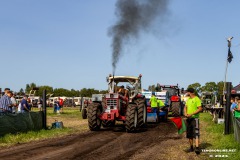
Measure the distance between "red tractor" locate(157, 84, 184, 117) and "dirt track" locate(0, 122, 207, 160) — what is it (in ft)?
33.7

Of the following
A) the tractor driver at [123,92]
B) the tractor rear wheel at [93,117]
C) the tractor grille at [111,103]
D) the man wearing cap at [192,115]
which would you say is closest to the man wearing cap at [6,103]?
the tractor rear wheel at [93,117]

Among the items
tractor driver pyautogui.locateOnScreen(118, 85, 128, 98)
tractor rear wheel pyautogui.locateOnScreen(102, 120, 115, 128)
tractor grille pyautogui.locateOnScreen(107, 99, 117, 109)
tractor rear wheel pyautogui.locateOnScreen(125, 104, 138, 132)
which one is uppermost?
tractor driver pyautogui.locateOnScreen(118, 85, 128, 98)

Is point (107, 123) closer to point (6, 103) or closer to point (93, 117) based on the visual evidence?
point (93, 117)

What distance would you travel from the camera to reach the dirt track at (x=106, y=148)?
8969 millimetres

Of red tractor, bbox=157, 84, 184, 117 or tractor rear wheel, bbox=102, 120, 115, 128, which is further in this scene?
red tractor, bbox=157, 84, 184, 117

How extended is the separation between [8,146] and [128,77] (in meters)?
7.28

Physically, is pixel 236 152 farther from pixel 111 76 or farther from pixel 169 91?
pixel 169 91

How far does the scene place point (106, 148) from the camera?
33.9ft

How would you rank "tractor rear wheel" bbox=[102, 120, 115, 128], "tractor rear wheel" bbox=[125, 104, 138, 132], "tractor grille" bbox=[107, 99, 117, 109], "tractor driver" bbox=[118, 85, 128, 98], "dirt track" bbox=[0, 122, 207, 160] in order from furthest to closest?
1. "tractor rear wheel" bbox=[102, 120, 115, 128]
2. "tractor driver" bbox=[118, 85, 128, 98]
3. "tractor grille" bbox=[107, 99, 117, 109]
4. "tractor rear wheel" bbox=[125, 104, 138, 132]
5. "dirt track" bbox=[0, 122, 207, 160]

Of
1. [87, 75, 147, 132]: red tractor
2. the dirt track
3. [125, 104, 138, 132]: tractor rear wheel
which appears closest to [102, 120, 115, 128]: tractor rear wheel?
[87, 75, 147, 132]: red tractor

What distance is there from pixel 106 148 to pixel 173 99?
14293mm

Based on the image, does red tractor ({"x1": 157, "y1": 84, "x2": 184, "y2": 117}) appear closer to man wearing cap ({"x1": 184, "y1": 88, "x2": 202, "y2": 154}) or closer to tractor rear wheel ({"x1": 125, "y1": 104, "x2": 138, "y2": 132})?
tractor rear wheel ({"x1": 125, "y1": 104, "x2": 138, "y2": 132})

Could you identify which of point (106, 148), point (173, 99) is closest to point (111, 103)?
point (106, 148)

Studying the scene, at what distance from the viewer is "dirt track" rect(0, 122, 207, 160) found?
8969mm
